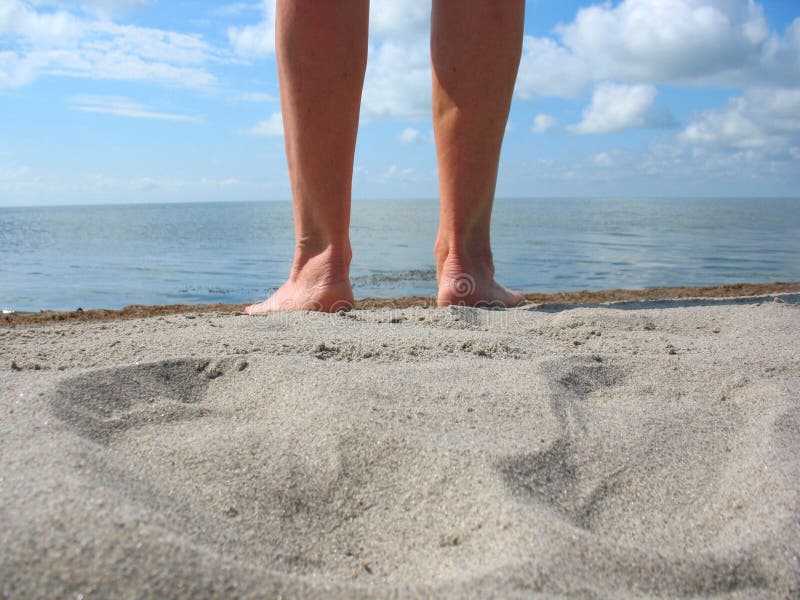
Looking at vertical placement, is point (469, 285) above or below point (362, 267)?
above

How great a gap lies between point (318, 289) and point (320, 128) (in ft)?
1.79

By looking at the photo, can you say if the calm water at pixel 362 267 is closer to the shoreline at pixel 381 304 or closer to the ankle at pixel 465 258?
the shoreline at pixel 381 304

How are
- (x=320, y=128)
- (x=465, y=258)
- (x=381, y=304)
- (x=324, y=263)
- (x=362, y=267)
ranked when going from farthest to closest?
Answer: (x=362, y=267)
(x=381, y=304)
(x=465, y=258)
(x=324, y=263)
(x=320, y=128)

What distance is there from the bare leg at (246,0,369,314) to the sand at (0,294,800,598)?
619 mm

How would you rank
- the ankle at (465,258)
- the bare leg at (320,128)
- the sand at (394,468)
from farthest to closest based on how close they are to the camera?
the ankle at (465,258)
the bare leg at (320,128)
the sand at (394,468)

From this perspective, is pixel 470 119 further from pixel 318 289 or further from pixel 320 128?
pixel 318 289

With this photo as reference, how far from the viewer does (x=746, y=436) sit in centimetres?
114

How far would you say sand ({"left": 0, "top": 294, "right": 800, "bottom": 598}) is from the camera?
2.38 ft

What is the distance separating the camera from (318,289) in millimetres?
2236

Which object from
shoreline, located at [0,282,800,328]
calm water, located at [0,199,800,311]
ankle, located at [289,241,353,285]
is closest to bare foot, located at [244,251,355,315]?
ankle, located at [289,241,353,285]

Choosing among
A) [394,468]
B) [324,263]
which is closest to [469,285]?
[324,263]

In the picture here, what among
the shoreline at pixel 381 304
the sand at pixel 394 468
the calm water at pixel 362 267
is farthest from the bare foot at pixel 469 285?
the calm water at pixel 362 267

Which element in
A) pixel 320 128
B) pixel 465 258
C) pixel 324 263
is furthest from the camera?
pixel 465 258

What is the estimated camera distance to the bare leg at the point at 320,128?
2.12 meters
